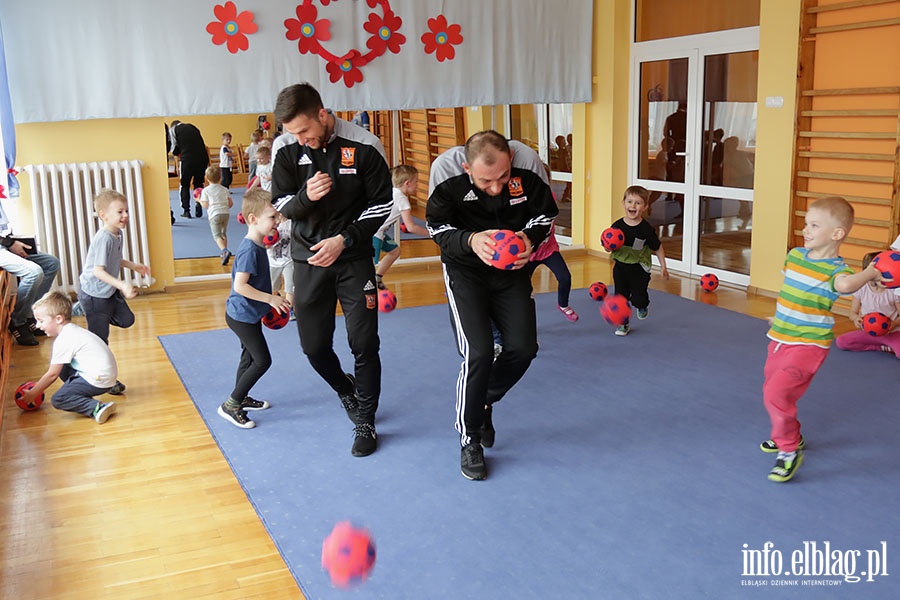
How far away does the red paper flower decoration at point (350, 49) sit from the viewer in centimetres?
808

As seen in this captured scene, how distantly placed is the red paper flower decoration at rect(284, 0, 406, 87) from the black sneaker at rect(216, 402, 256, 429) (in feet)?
14.1

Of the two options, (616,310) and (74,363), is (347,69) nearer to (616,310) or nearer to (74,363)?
(616,310)

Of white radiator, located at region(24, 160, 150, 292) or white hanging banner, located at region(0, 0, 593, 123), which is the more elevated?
white hanging banner, located at region(0, 0, 593, 123)

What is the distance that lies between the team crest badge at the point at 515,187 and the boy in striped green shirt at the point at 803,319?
1.24 m

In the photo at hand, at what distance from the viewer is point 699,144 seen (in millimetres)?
8539

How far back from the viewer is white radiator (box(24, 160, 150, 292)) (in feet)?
24.9

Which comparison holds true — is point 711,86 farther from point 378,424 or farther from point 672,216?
point 378,424

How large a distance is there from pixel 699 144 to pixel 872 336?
3.28 metres

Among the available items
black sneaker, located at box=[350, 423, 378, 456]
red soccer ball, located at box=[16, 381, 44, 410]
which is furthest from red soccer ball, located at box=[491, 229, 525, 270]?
red soccer ball, located at box=[16, 381, 44, 410]

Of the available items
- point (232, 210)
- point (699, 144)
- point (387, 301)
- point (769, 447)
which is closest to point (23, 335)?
point (387, 301)

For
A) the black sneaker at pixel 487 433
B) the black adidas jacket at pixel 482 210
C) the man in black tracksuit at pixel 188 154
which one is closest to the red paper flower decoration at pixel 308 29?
the black adidas jacket at pixel 482 210

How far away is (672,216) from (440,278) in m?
2.60

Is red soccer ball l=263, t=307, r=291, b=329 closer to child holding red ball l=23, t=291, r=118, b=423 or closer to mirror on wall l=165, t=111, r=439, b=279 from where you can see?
child holding red ball l=23, t=291, r=118, b=423

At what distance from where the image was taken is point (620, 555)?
11.0ft
